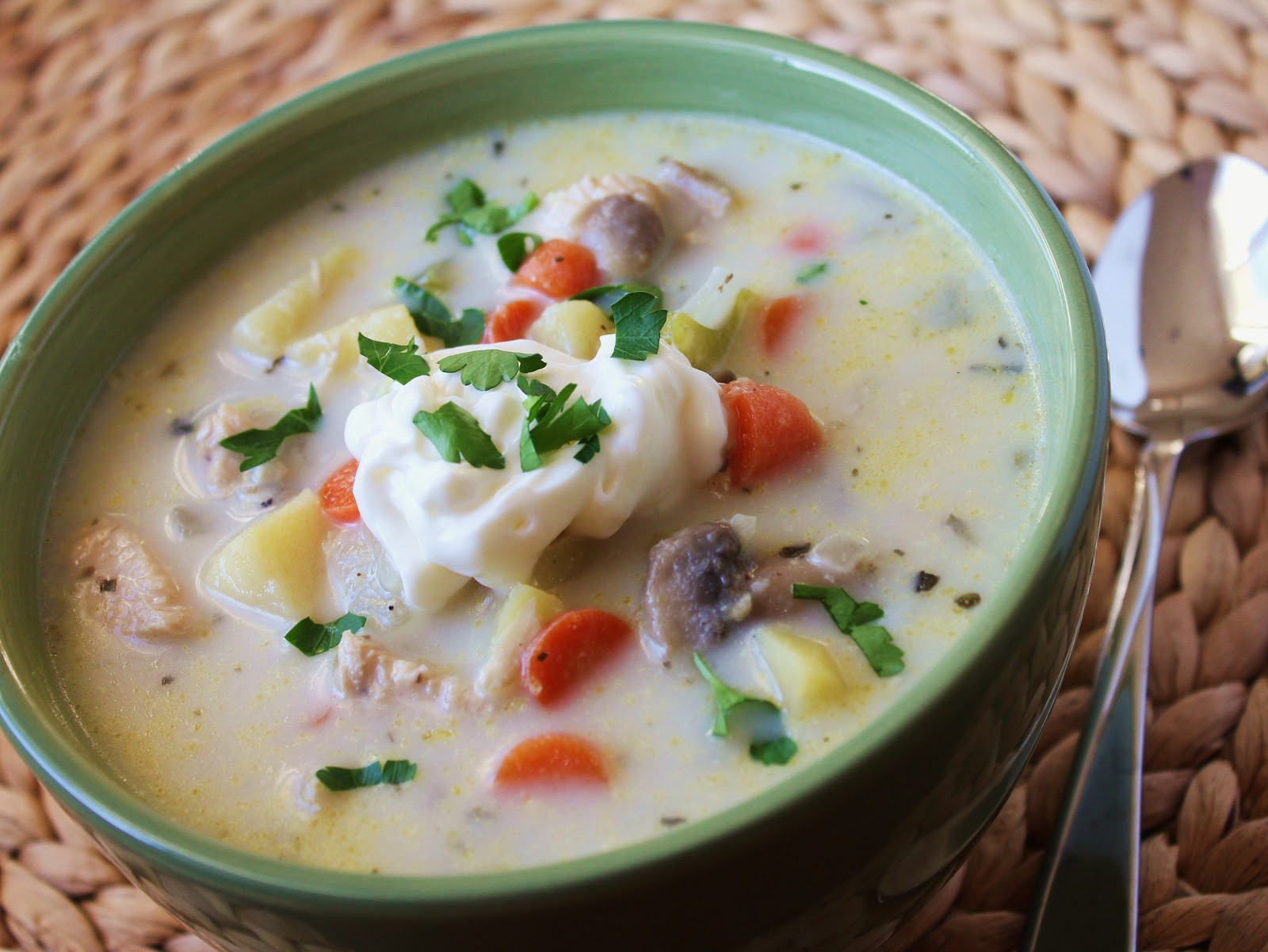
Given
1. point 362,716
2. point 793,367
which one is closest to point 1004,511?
point 793,367

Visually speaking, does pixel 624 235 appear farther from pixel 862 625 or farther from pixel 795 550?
pixel 862 625

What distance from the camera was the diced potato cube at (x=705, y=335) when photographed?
6.69 feet

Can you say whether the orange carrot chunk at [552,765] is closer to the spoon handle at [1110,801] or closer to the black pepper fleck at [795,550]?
the black pepper fleck at [795,550]

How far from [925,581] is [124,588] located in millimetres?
1109

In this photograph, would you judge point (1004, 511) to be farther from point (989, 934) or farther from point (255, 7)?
point (255, 7)

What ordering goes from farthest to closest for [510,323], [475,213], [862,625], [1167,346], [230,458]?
1. [1167,346]
2. [475,213]
3. [510,323]
4. [230,458]
5. [862,625]

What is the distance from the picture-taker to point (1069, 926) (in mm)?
1934

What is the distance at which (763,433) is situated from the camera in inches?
74.7

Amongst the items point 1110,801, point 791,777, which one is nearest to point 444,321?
point 791,777

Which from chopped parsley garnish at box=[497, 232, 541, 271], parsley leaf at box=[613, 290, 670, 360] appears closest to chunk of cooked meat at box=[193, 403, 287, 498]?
chopped parsley garnish at box=[497, 232, 541, 271]

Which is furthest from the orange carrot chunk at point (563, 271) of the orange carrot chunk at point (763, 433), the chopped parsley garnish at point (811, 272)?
the orange carrot chunk at point (763, 433)

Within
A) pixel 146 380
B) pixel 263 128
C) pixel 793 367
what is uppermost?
pixel 263 128

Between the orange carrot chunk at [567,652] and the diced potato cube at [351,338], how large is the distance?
65 centimetres

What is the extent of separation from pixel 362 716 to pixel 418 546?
0.74ft
